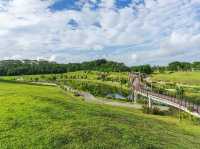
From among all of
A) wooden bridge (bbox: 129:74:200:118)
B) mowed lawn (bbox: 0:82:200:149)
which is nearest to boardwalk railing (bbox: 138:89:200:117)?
wooden bridge (bbox: 129:74:200:118)

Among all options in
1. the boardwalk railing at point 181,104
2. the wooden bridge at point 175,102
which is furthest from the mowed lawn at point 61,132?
the wooden bridge at point 175,102

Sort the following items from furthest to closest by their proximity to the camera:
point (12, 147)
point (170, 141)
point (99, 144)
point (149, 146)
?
point (170, 141) < point (149, 146) < point (99, 144) < point (12, 147)

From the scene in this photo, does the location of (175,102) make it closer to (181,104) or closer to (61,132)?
(181,104)

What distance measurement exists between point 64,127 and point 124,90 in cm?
10465

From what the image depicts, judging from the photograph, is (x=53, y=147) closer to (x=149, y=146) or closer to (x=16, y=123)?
(x=16, y=123)

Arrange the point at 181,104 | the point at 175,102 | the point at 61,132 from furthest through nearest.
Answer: the point at 175,102 < the point at 181,104 < the point at 61,132

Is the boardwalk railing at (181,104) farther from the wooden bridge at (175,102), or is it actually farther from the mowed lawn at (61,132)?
the mowed lawn at (61,132)

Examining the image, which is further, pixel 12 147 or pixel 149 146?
pixel 149 146

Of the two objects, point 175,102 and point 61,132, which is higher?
point 61,132

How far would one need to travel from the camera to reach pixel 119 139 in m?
20.7

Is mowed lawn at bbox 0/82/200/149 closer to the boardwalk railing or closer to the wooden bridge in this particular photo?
the boardwalk railing

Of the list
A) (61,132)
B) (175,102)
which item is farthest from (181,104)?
(61,132)

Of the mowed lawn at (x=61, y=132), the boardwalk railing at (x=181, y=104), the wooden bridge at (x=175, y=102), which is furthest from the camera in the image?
the wooden bridge at (x=175, y=102)

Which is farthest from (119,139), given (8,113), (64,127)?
(8,113)
